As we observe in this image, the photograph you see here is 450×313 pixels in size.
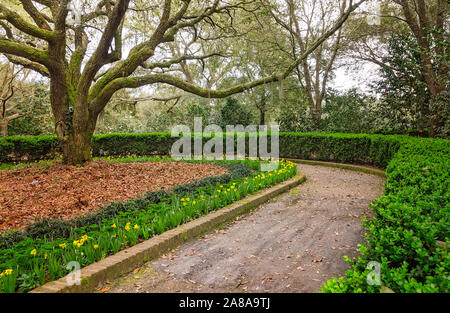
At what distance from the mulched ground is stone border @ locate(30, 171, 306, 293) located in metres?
1.60

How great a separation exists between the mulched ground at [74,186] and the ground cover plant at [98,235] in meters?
0.54

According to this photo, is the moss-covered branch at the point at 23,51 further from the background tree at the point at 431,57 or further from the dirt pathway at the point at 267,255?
the background tree at the point at 431,57

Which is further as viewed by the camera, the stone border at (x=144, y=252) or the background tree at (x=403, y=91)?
the background tree at (x=403, y=91)

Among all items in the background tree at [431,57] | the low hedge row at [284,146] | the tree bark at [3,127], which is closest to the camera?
the low hedge row at [284,146]

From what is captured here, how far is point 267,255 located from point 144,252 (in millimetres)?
1483

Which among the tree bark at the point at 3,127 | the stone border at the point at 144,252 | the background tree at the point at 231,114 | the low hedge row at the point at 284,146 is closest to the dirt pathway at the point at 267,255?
the stone border at the point at 144,252

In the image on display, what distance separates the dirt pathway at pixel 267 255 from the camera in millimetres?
2877

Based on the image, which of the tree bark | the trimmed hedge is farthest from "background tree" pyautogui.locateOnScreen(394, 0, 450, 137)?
the tree bark

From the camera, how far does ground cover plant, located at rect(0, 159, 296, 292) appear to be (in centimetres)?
269

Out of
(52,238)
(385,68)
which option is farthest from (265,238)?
(385,68)

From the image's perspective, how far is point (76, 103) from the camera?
809cm

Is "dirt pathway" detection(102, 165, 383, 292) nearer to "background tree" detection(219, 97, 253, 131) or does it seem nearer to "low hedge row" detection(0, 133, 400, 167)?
"low hedge row" detection(0, 133, 400, 167)
